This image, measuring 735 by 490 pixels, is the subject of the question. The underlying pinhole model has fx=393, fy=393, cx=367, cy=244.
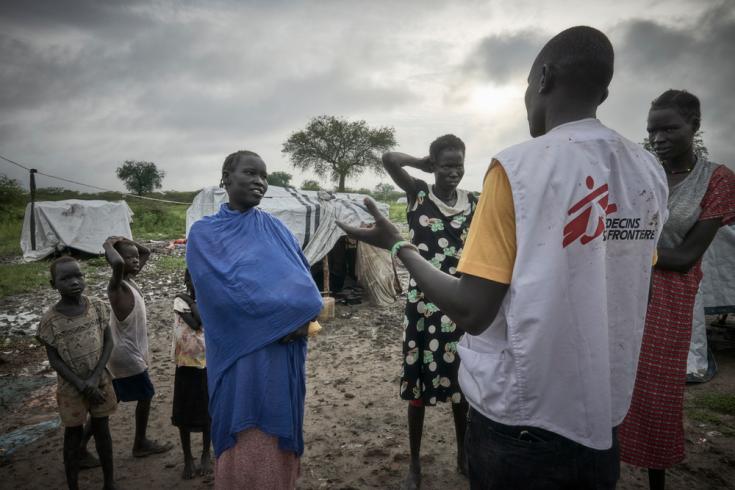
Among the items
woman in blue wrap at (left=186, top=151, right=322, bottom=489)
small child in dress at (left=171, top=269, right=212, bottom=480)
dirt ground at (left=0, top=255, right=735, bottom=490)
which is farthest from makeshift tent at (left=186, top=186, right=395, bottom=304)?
woman in blue wrap at (left=186, top=151, right=322, bottom=489)

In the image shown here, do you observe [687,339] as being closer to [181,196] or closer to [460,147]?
[460,147]

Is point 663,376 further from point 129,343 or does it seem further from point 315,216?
point 315,216

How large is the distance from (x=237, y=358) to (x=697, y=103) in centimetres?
278

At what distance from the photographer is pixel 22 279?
9906 millimetres

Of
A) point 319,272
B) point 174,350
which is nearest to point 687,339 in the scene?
point 174,350

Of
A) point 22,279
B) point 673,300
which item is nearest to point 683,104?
point 673,300

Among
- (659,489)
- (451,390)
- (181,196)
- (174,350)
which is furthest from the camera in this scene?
(181,196)

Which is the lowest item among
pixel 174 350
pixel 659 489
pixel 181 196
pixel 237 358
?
pixel 659 489

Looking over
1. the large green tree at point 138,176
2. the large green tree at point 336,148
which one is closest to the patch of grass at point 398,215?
the large green tree at point 336,148

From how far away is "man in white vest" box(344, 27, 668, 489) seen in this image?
38.8 inches

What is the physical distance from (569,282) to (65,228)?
18.1 meters

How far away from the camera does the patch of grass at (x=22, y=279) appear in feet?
29.3

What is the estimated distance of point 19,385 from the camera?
462 cm

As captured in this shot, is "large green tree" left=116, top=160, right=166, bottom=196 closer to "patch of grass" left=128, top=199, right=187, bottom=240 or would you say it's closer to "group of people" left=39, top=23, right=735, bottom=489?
"patch of grass" left=128, top=199, right=187, bottom=240
